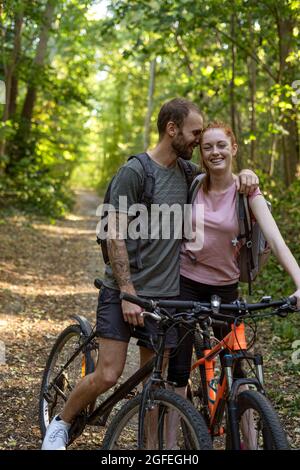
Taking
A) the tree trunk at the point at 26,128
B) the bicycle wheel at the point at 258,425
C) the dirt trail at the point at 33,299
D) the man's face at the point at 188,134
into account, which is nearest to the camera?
the bicycle wheel at the point at 258,425

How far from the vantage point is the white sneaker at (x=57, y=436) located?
360cm

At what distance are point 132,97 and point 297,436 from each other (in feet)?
96.0

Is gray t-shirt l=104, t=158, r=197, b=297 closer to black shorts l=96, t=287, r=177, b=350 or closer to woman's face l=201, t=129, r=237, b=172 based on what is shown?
black shorts l=96, t=287, r=177, b=350

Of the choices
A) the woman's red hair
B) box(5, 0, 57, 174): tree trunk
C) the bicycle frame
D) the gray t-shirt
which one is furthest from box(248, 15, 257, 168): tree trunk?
the bicycle frame

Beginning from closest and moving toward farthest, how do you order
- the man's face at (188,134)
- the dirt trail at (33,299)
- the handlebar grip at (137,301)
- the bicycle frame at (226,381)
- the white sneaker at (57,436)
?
the bicycle frame at (226,381)
the handlebar grip at (137,301)
the man's face at (188,134)
the white sneaker at (57,436)
the dirt trail at (33,299)

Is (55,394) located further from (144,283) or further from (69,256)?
(69,256)

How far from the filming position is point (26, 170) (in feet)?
56.5

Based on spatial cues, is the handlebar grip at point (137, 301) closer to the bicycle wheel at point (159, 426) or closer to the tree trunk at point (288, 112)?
the bicycle wheel at point (159, 426)

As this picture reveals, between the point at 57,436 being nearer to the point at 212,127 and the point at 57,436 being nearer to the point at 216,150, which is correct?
the point at 216,150

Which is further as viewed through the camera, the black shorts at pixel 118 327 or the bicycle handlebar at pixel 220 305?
the black shorts at pixel 118 327

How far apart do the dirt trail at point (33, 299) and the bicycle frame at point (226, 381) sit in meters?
1.27

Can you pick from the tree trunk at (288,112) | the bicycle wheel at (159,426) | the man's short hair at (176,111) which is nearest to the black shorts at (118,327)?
the bicycle wheel at (159,426)

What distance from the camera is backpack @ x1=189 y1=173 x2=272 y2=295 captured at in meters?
3.39

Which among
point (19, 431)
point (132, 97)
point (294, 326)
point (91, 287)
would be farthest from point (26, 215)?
point (132, 97)
